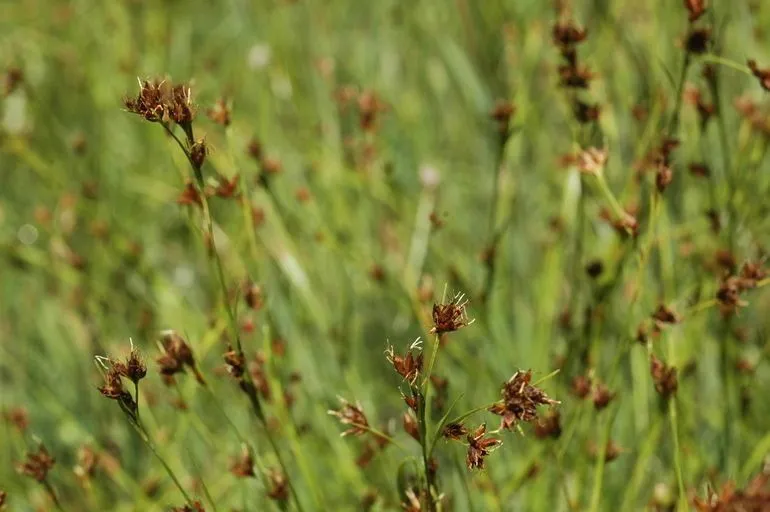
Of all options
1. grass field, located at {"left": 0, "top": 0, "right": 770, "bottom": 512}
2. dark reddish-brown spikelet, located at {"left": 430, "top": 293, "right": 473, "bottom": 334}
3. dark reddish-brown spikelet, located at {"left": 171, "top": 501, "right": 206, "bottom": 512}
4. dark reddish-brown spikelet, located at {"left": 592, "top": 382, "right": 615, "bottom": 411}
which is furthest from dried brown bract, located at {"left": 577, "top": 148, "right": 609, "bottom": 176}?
dark reddish-brown spikelet, located at {"left": 171, "top": 501, "right": 206, "bottom": 512}

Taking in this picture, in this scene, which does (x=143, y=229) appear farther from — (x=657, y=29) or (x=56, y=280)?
(x=657, y=29)

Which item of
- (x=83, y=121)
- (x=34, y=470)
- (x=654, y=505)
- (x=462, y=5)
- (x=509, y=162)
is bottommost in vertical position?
(x=654, y=505)

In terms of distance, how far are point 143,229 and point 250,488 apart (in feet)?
3.93

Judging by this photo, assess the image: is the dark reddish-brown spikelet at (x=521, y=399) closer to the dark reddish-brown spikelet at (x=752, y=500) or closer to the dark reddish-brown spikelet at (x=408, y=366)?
the dark reddish-brown spikelet at (x=408, y=366)

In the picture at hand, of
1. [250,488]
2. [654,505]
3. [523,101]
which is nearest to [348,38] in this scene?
[523,101]

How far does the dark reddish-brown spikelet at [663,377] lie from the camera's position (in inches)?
48.7

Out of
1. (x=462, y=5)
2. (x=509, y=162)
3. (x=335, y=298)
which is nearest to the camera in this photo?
(x=335, y=298)

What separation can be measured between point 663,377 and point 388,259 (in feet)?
4.02

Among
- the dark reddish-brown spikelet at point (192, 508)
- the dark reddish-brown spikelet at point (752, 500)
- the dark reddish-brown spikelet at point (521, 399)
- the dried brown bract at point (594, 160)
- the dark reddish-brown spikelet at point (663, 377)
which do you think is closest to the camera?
the dark reddish-brown spikelet at point (752, 500)

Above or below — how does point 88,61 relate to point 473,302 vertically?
above

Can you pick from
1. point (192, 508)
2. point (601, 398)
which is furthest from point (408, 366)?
point (601, 398)

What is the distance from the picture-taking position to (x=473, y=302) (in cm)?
201

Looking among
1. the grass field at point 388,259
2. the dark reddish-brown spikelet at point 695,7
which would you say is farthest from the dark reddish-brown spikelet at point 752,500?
the dark reddish-brown spikelet at point 695,7

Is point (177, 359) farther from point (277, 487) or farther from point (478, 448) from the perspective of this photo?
point (478, 448)
